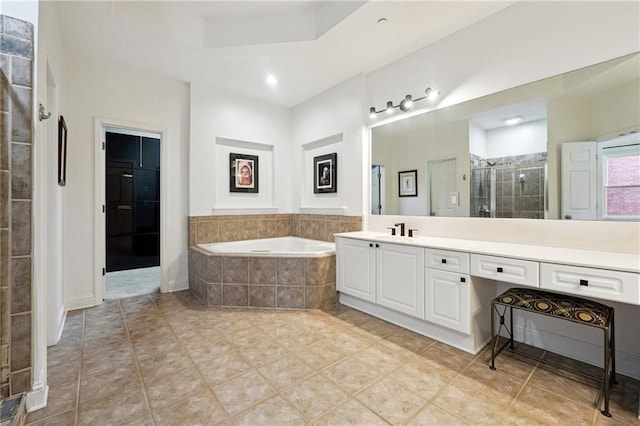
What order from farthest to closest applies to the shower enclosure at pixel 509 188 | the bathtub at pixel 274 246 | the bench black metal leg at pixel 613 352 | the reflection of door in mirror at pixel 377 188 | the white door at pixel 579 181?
the bathtub at pixel 274 246 → the reflection of door in mirror at pixel 377 188 → the shower enclosure at pixel 509 188 → the white door at pixel 579 181 → the bench black metal leg at pixel 613 352

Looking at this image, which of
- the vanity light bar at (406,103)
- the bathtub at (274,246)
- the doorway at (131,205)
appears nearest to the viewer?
the vanity light bar at (406,103)

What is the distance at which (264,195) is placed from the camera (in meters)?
4.40

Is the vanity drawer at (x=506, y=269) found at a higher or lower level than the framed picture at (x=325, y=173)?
lower

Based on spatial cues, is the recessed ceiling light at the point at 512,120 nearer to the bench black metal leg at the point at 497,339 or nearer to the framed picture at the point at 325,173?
the bench black metal leg at the point at 497,339

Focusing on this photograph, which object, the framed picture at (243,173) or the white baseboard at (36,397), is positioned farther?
the framed picture at (243,173)

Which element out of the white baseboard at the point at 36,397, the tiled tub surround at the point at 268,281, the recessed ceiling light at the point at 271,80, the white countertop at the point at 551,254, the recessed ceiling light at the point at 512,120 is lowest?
the white baseboard at the point at 36,397

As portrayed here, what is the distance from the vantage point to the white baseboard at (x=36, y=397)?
151 cm

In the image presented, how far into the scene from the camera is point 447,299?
2.14m

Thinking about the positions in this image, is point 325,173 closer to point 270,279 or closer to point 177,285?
point 270,279

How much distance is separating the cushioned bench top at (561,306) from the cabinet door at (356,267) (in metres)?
1.10

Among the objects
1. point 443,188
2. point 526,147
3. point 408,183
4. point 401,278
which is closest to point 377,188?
point 408,183

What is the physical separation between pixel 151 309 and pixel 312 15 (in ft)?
10.8

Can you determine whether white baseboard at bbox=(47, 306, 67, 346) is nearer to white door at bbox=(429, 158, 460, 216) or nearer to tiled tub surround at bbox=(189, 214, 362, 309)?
tiled tub surround at bbox=(189, 214, 362, 309)

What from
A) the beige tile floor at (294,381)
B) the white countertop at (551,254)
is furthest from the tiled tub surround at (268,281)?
the white countertop at (551,254)
